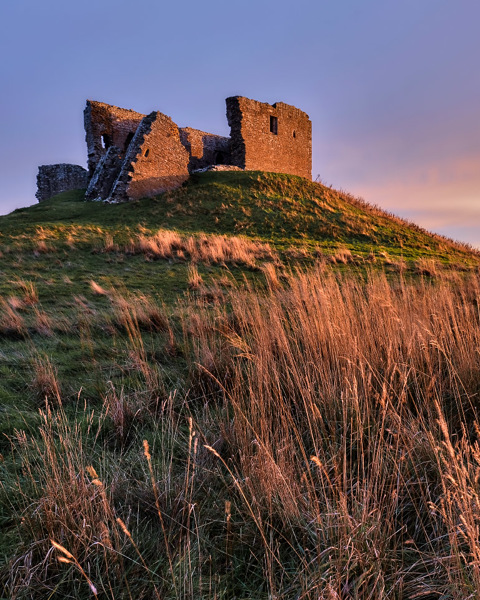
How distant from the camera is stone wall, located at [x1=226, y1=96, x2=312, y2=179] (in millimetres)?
24656

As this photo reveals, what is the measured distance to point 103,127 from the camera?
22.6m

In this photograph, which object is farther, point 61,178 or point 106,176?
point 61,178

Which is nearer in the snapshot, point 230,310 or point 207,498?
point 207,498

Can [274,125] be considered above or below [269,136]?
above

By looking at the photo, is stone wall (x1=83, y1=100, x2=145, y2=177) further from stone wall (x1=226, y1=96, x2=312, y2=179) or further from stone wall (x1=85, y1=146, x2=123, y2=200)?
stone wall (x1=226, y1=96, x2=312, y2=179)

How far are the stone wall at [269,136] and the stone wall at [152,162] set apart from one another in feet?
20.5

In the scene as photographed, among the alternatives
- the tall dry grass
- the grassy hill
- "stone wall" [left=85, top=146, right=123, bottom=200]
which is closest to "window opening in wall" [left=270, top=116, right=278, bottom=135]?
"stone wall" [left=85, top=146, right=123, bottom=200]

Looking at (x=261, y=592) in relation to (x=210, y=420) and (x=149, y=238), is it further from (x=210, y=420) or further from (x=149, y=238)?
(x=149, y=238)

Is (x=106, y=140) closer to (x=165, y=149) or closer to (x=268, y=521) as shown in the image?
(x=165, y=149)

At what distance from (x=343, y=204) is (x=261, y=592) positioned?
63.5ft

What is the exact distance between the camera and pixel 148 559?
5.33 ft

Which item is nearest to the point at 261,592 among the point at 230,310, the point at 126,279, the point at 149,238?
the point at 230,310

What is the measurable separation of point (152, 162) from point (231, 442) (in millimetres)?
18443

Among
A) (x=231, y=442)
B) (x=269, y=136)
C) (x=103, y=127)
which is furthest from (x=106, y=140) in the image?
(x=231, y=442)
